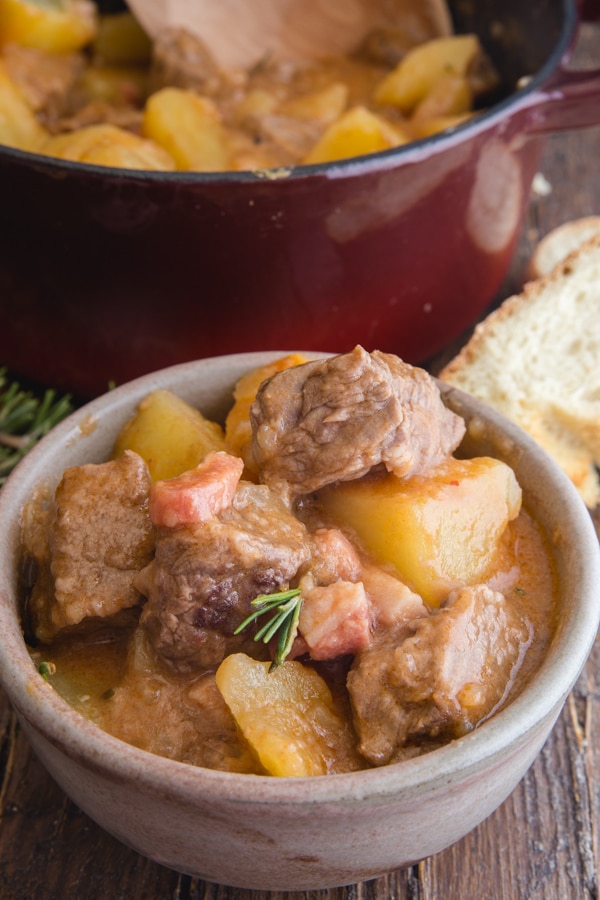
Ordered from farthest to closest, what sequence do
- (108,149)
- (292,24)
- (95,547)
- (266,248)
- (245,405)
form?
(292,24), (108,149), (266,248), (245,405), (95,547)

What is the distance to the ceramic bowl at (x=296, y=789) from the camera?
5.08ft

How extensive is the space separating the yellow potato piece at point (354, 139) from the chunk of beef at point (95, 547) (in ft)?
4.79

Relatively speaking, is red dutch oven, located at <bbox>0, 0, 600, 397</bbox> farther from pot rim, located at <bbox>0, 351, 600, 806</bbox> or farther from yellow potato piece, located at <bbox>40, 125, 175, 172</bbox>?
pot rim, located at <bbox>0, 351, 600, 806</bbox>

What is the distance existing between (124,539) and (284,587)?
13.2 inches

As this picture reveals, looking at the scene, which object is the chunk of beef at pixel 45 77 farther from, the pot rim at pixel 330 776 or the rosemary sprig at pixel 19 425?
the pot rim at pixel 330 776

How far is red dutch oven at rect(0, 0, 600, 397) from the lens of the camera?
8.20 feet

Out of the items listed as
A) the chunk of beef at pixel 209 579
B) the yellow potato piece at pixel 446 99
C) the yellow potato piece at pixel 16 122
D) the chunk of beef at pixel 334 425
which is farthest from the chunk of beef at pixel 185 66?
the chunk of beef at pixel 209 579

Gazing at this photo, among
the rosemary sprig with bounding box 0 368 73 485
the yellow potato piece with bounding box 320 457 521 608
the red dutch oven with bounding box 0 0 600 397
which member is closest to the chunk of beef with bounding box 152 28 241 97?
the red dutch oven with bounding box 0 0 600 397

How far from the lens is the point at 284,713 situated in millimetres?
1700

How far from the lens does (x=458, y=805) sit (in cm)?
170

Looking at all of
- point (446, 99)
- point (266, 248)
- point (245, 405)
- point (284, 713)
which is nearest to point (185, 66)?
point (446, 99)

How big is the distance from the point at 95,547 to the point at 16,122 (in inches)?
68.5

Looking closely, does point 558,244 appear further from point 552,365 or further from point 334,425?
point 334,425

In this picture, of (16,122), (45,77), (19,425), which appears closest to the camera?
(19,425)
